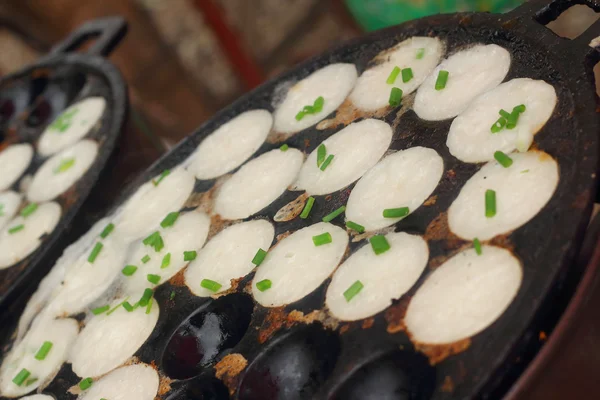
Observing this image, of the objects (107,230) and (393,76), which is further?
(107,230)

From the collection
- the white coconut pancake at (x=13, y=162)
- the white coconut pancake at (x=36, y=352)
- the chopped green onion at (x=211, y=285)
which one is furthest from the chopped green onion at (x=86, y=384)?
the white coconut pancake at (x=13, y=162)

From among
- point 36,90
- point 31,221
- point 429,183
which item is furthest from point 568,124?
point 36,90

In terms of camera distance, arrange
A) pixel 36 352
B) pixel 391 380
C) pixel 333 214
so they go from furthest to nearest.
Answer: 1. pixel 36 352
2. pixel 333 214
3. pixel 391 380

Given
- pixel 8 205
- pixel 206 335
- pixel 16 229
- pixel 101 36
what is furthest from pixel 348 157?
pixel 101 36

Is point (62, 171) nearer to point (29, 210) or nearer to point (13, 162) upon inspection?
point (29, 210)

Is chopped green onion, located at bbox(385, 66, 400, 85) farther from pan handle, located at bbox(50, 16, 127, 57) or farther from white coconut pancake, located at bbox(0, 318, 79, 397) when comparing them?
pan handle, located at bbox(50, 16, 127, 57)

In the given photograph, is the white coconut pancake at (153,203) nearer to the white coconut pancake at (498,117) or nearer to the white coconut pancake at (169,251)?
the white coconut pancake at (169,251)
